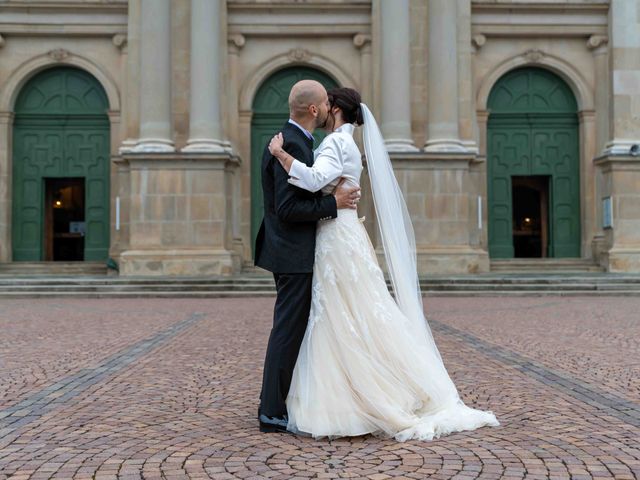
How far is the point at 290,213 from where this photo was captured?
439cm

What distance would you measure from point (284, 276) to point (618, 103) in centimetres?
1837

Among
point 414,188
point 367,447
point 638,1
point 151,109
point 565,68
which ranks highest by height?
point 638,1

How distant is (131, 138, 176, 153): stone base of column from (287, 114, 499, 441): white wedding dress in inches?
588

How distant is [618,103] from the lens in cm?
2052

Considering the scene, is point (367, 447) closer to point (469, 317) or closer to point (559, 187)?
point (469, 317)

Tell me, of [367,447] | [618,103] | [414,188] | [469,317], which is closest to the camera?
[367,447]

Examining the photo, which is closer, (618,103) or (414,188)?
(414,188)

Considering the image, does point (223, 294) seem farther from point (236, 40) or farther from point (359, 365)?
point (359, 365)

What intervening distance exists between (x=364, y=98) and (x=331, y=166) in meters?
17.1

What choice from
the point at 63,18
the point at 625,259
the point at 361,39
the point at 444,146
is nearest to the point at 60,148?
the point at 63,18

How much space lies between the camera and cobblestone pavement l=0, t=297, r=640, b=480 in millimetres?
3764

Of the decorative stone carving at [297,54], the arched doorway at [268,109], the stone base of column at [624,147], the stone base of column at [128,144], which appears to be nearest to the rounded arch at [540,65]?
the stone base of column at [624,147]

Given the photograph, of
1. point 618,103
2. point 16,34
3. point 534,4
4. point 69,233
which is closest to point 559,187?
point 618,103

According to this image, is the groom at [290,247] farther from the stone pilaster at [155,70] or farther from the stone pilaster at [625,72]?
the stone pilaster at [625,72]
